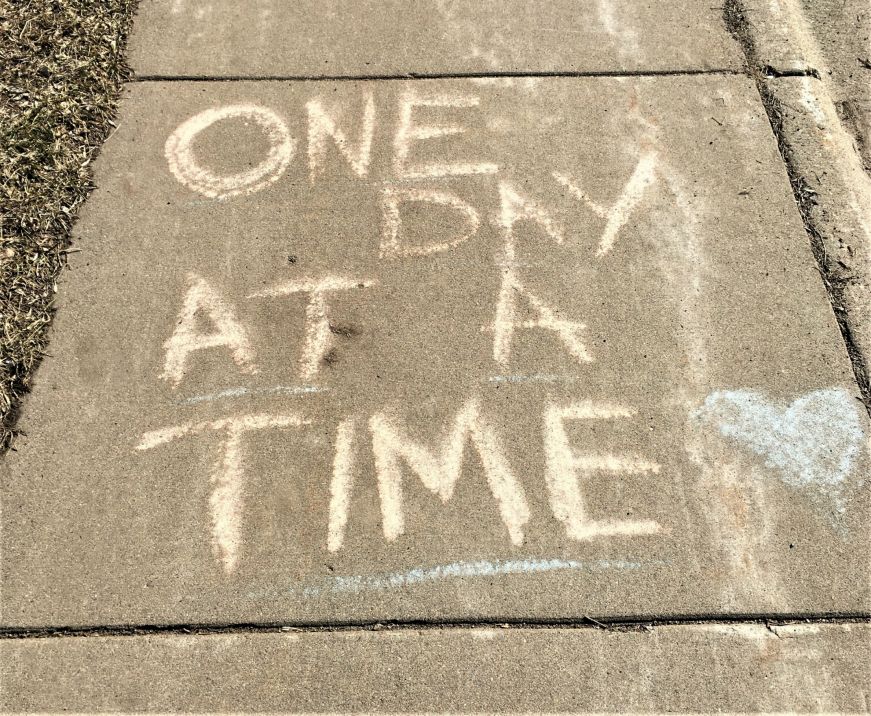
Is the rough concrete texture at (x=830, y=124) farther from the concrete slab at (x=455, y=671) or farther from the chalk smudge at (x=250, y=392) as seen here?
the chalk smudge at (x=250, y=392)

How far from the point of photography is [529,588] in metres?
2.19

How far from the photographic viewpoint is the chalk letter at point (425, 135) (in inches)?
Answer: 122

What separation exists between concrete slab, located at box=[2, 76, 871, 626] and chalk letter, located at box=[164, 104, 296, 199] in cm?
1

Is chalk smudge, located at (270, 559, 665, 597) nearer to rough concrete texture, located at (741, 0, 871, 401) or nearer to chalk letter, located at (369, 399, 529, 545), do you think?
chalk letter, located at (369, 399, 529, 545)

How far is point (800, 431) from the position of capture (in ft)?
8.09

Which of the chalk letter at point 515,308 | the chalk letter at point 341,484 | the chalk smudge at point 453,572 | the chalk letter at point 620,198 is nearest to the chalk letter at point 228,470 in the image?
the chalk letter at point 341,484

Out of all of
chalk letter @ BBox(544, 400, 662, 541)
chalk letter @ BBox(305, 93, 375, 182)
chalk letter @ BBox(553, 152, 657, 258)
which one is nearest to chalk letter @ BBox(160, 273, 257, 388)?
chalk letter @ BBox(305, 93, 375, 182)

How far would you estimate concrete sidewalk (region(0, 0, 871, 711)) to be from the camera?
2115 mm

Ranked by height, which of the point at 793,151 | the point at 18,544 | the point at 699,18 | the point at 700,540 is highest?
the point at 699,18

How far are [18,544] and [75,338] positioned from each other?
0.77 metres

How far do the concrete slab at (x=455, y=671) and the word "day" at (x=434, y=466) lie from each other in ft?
0.98

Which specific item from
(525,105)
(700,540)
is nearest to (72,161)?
(525,105)

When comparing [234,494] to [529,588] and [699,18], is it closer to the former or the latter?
[529,588]

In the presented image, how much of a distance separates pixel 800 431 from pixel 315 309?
178cm
